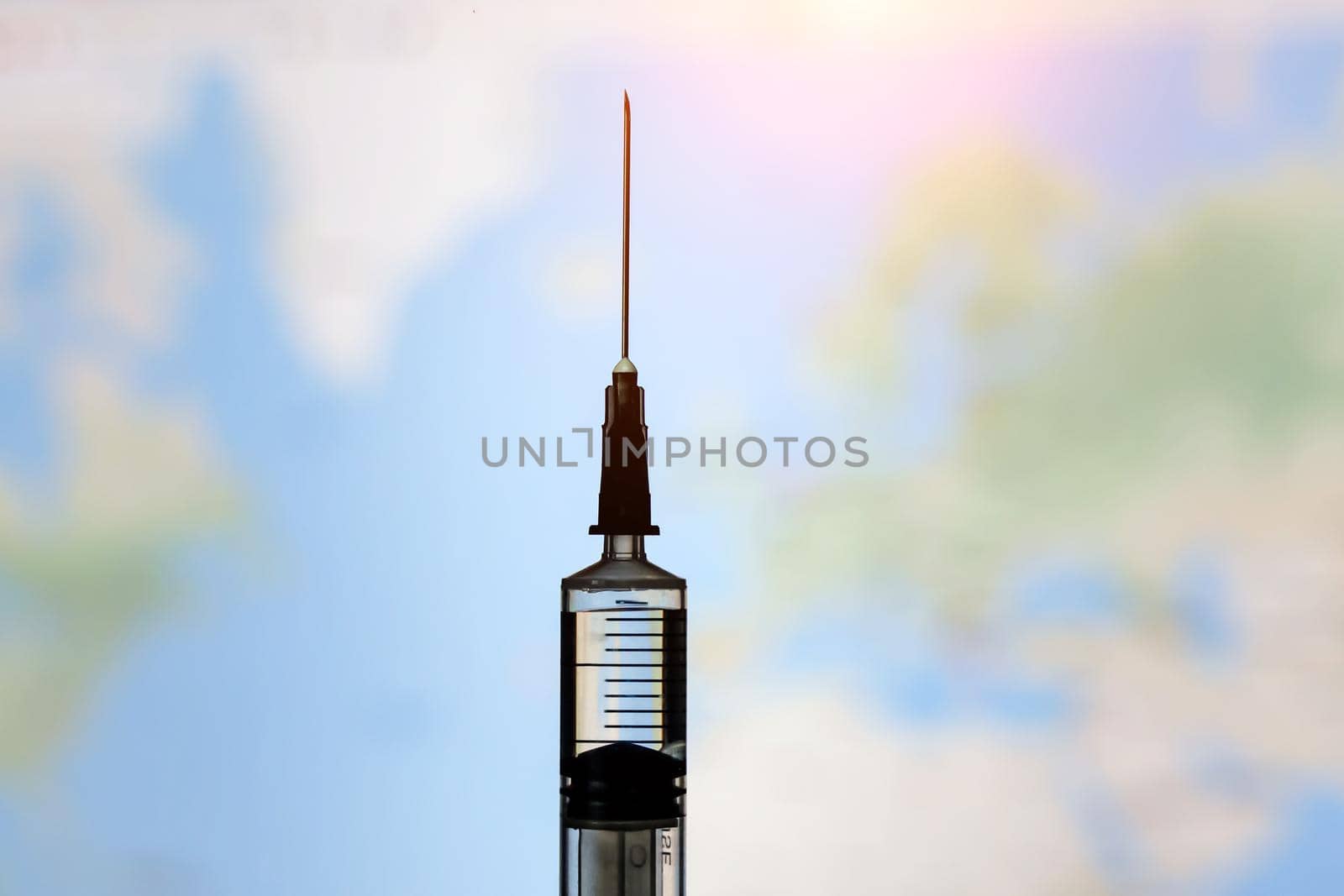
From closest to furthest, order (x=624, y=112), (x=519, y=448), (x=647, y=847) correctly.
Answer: (x=647, y=847) → (x=624, y=112) → (x=519, y=448)

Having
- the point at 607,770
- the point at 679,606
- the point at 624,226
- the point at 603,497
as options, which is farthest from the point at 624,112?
the point at 607,770

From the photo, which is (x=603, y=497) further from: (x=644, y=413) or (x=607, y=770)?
(x=607, y=770)

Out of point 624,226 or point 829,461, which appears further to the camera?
point 829,461

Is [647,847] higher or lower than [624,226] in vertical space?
lower

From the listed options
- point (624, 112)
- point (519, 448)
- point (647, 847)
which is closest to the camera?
point (647, 847)
